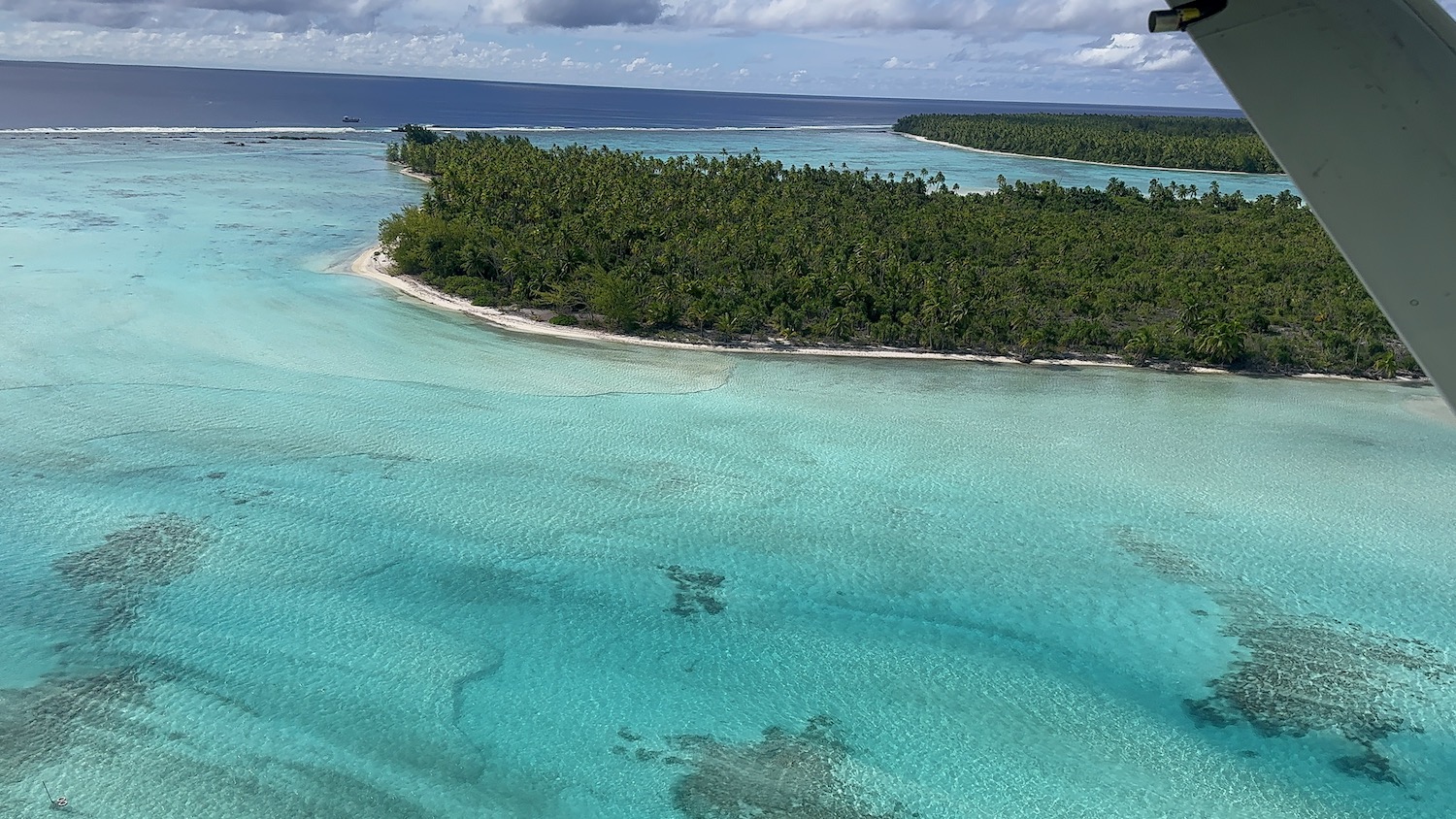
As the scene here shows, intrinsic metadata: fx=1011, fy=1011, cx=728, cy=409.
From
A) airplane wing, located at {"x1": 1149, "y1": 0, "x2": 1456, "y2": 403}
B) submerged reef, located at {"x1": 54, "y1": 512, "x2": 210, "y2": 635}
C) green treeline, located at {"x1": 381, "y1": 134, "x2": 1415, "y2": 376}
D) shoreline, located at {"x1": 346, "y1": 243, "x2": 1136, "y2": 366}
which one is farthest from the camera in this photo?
green treeline, located at {"x1": 381, "y1": 134, "x2": 1415, "y2": 376}

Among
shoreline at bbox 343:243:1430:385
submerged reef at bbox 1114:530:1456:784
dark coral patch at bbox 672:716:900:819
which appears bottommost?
dark coral patch at bbox 672:716:900:819

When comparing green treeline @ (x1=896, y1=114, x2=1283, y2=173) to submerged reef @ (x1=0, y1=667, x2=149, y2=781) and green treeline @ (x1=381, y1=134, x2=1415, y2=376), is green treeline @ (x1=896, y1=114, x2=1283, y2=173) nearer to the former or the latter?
green treeline @ (x1=381, y1=134, x2=1415, y2=376)

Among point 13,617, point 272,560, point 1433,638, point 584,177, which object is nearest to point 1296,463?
point 1433,638

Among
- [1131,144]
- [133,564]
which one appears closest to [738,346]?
[133,564]

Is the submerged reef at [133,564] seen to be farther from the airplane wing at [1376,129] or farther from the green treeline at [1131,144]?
the green treeline at [1131,144]

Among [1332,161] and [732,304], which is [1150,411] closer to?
[732,304]

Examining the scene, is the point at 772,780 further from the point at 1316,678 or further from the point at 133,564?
the point at 133,564

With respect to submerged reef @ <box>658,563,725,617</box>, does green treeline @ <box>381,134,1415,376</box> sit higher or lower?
higher

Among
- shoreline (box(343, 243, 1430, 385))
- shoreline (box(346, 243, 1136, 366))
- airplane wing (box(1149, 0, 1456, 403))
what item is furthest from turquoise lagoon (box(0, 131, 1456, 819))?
airplane wing (box(1149, 0, 1456, 403))
